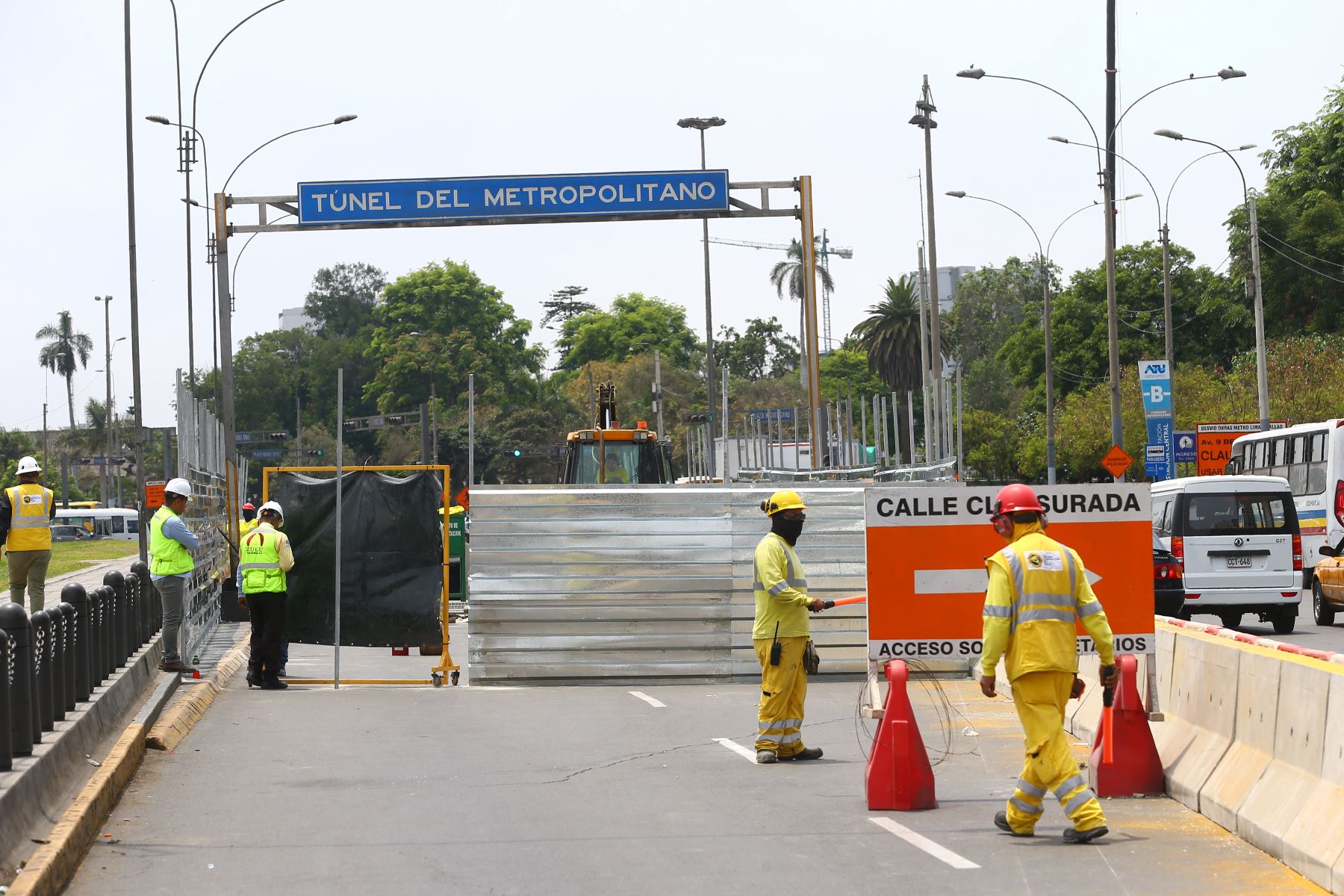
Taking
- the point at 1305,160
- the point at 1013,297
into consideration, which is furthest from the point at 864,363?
the point at 1305,160

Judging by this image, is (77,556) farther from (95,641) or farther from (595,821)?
(595,821)

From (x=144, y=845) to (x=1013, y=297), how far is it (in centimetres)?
10251

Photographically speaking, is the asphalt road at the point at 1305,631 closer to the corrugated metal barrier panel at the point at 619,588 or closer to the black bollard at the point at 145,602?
the corrugated metal barrier panel at the point at 619,588

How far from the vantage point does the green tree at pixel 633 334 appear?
109m

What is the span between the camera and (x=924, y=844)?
821 cm

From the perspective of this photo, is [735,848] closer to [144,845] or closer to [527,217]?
[144,845]

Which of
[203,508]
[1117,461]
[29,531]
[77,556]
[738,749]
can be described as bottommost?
[77,556]

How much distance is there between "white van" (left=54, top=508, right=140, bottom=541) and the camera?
339 ft

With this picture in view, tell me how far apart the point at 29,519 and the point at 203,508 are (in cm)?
421

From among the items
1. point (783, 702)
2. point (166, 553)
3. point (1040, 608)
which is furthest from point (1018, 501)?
point (166, 553)

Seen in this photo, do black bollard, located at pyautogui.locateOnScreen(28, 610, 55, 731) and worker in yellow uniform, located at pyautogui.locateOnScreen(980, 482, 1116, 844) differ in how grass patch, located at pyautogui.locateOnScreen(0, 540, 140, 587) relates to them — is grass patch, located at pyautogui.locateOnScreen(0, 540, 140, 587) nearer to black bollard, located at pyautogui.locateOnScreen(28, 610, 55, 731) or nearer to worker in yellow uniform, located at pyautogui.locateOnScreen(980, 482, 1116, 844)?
black bollard, located at pyautogui.locateOnScreen(28, 610, 55, 731)

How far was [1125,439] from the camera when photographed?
62938 millimetres

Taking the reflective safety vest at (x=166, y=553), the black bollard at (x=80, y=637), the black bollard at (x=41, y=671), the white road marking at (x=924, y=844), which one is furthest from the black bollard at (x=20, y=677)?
the reflective safety vest at (x=166, y=553)

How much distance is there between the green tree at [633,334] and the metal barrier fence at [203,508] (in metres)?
83.0
